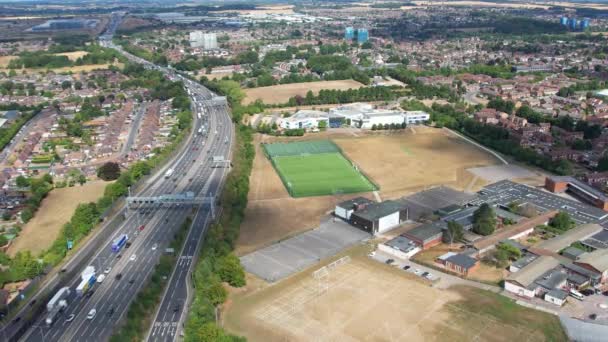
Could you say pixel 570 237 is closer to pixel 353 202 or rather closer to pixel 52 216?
pixel 353 202

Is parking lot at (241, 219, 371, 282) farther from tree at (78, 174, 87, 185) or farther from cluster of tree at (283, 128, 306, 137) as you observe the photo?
cluster of tree at (283, 128, 306, 137)

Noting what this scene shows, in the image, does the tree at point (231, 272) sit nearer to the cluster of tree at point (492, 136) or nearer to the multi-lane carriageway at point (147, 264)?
the multi-lane carriageway at point (147, 264)

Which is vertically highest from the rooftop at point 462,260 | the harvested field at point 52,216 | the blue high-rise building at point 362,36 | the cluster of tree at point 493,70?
the blue high-rise building at point 362,36

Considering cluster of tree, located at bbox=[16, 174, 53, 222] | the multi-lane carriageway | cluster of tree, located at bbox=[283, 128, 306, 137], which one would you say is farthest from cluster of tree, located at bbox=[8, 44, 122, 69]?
cluster of tree, located at bbox=[16, 174, 53, 222]

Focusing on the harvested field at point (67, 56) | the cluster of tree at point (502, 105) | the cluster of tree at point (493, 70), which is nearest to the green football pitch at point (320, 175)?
the cluster of tree at point (502, 105)

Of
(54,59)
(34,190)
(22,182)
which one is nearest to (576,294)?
(34,190)
